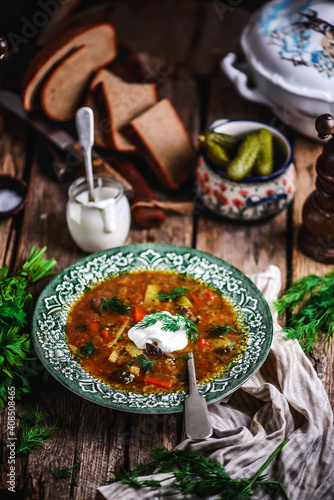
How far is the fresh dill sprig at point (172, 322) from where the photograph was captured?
85.4 inches

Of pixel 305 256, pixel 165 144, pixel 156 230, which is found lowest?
pixel 305 256

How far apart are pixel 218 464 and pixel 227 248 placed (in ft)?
3.95

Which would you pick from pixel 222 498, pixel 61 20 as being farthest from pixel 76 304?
pixel 61 20

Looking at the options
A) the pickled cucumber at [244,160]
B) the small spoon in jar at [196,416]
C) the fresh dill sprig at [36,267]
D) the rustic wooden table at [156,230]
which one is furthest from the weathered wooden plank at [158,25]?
the small spoon in jar at [196,416]

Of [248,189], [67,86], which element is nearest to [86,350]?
[248,189]

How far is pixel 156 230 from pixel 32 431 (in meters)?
1.24

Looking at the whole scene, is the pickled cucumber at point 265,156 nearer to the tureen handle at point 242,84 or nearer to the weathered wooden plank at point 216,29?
the tureen handle at point 242,84

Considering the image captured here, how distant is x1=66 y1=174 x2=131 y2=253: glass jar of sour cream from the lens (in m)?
2.67

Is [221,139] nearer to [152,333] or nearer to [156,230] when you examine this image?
[156,230]

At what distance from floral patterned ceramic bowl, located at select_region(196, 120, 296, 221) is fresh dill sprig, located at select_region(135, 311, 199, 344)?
0.83m

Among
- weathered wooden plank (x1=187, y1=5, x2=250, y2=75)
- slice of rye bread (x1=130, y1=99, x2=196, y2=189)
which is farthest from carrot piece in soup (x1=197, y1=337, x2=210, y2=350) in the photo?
weathered wooden plank (x1=187, y1=5, x2=250, y2=75)

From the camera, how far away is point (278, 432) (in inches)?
79.6

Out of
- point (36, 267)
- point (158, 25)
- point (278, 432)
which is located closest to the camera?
point (278, 432)

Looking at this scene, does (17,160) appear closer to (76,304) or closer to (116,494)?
(76,304)
